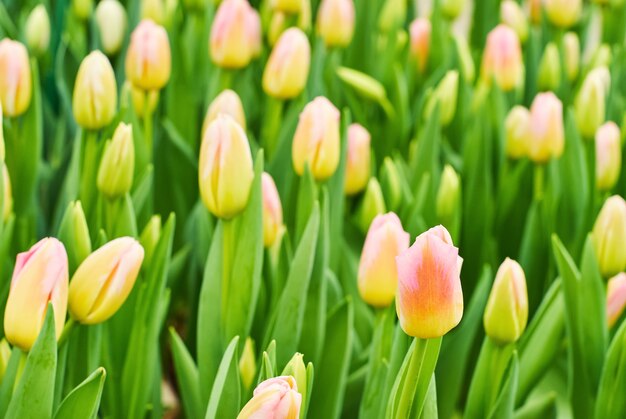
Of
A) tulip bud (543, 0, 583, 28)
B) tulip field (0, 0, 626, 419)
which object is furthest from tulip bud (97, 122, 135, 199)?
tulip bud (543, 0, 583, 28)

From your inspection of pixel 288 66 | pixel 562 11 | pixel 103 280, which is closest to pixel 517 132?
→ pixel 288 66

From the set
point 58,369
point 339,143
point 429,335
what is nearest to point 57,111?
point 339,143

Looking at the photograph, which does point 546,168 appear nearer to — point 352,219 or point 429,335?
point 352,219

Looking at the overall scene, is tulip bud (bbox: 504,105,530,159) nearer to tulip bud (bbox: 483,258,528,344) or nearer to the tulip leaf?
tulip bud (bbox: 483,258,528,344)

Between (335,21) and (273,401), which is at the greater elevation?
(335,21)

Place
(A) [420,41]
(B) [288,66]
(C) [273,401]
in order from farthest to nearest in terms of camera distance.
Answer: (A) [420,41] → (B) [288,66] → (C) [273,401]

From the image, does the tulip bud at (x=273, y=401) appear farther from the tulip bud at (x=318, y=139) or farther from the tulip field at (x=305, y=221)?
the tulip bud at (x=318, y=139)

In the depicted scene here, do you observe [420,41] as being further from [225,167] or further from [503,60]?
[225,167]
